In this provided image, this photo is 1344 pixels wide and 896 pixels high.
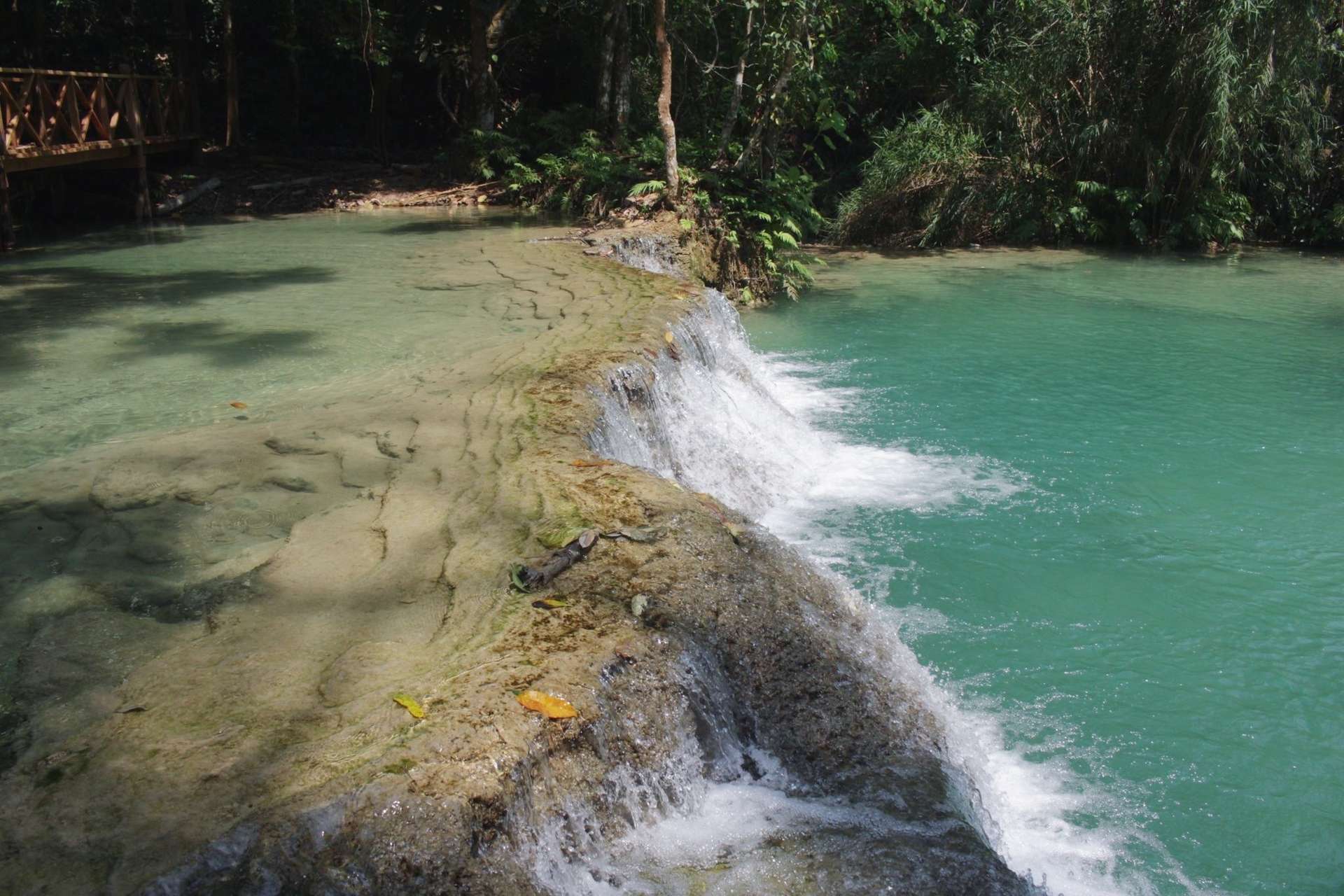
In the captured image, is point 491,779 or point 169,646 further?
point 169,646

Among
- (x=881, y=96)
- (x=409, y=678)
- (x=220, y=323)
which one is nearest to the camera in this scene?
(x=409, y=678)

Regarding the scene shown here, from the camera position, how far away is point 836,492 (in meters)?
7.43

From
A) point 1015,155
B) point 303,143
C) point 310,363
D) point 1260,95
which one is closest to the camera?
point 310,363

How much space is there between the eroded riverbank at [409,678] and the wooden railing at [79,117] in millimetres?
8666

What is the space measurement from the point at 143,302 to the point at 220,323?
1.39 m

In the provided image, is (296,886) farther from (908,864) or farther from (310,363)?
(310,363)

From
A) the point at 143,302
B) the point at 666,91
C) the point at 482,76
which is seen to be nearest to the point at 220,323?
the point at 143,302

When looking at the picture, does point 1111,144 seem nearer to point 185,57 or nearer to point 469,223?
point 469,223

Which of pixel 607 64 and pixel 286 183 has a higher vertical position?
pixel 607 64

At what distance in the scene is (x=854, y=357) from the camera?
11281 mm

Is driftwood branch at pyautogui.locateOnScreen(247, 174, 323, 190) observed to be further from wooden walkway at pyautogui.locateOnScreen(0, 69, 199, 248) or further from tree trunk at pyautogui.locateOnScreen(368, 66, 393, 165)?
tree trunk at pyautogui.locateOnScreen(368, 66, 393, 165)

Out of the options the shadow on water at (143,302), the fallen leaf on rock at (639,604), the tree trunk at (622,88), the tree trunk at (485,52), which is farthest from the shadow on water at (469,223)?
the fallen leaf on rock at (639,604)

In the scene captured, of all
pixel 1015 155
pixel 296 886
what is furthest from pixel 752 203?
pixel 296 886

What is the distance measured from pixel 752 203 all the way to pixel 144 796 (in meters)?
12.1
